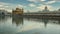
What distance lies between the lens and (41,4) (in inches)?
265

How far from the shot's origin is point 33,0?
6609mm

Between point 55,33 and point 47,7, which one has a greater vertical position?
point 47,7

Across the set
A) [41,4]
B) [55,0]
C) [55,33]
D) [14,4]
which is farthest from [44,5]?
[55,33]

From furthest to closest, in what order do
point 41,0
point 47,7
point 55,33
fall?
point 47,7
point 41,0
point 55,33

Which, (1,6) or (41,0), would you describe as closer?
(41,0)

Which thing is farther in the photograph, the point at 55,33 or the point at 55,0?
the point at 55,0

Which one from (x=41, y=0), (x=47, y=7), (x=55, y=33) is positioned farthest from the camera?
(x=47, y=7)

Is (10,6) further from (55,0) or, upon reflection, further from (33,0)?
(55,0)

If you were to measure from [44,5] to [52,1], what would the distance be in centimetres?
49

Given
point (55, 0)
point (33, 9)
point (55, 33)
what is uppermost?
point (55, 0)

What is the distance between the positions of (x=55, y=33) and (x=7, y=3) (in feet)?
11.1

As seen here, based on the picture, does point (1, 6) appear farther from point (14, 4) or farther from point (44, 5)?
point (44, 5)

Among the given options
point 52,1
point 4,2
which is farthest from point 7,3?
point 52,1

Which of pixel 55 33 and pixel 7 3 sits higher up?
pixel 7 3
